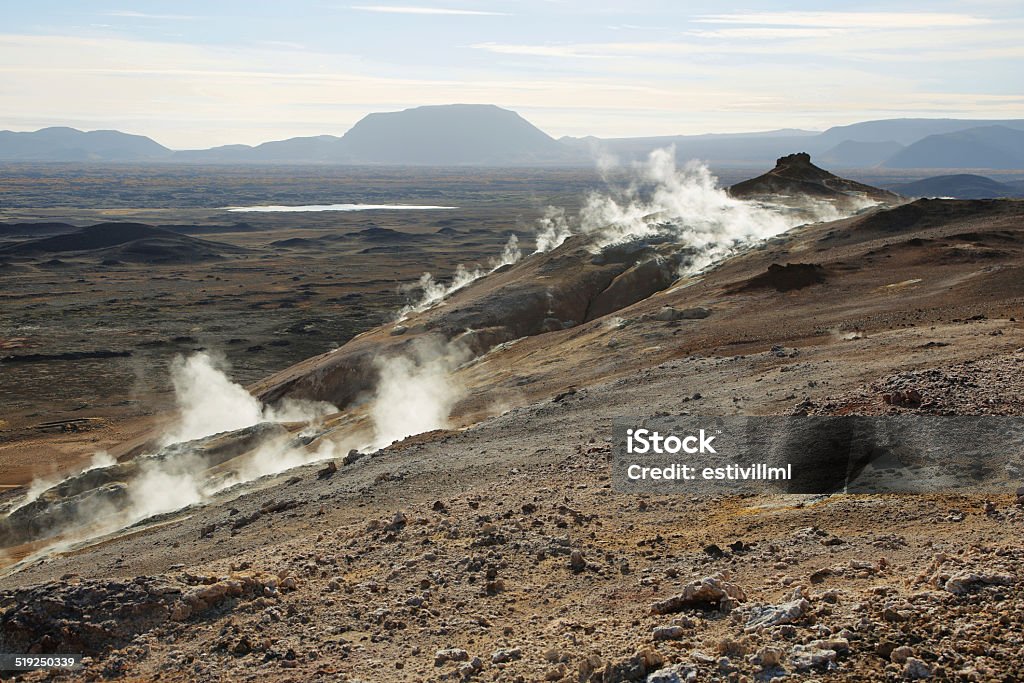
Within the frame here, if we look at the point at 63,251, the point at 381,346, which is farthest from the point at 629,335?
the point at 63,251

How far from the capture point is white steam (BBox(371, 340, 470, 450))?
88.9 feet

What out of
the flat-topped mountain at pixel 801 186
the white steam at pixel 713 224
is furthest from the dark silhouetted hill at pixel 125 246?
the flat-topped mountain at pixel 801 186

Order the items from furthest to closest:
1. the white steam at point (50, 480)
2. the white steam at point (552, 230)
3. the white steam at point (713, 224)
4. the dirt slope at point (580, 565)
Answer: the white steam at point (552, 230)
the white steam at point (713, 224)
the white steam at point (50, 480)
the dirt slope at point (580, 565)

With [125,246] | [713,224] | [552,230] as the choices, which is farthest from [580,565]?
[125,246]

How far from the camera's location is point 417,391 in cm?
3309

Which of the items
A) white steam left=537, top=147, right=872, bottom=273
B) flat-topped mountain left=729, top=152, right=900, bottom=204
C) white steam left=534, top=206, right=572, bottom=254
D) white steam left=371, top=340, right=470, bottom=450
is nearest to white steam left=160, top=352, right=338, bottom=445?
white steam left=371, top=340, right=470, bottom=450

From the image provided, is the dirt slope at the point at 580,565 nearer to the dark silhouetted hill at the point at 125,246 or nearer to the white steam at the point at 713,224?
the white steam at the point at 713,224

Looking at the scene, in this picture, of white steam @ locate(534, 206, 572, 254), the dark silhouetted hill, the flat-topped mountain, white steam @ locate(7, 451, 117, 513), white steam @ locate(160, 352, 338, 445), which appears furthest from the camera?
the dark silhouetted hill

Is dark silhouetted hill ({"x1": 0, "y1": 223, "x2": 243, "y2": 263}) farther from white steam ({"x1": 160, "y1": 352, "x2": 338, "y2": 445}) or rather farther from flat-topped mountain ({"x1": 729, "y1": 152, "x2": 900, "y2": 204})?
flat-topped mountain ({"x1": 729, "y1": 152, "x2": 900, "y2": 204})

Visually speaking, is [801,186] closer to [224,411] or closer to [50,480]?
[224,411]

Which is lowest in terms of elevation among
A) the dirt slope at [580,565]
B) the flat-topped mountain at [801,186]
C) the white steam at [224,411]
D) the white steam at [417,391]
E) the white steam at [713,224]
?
the white steam at [224,411]

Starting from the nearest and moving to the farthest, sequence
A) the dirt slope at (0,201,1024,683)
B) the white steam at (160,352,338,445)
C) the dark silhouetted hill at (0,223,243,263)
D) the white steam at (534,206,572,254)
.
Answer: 1. the dirt slope at (0,201,1024,683)
2. the white steam at (160,352,338,445)
3. the white steam at (534,206,572,254)
4. the dark silhouetted hill at (0,223,243,263)

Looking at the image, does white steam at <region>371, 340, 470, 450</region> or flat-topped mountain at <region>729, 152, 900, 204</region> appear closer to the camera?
white steam at <region>371, 340, 470, 450</region>

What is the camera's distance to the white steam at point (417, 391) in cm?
2709
